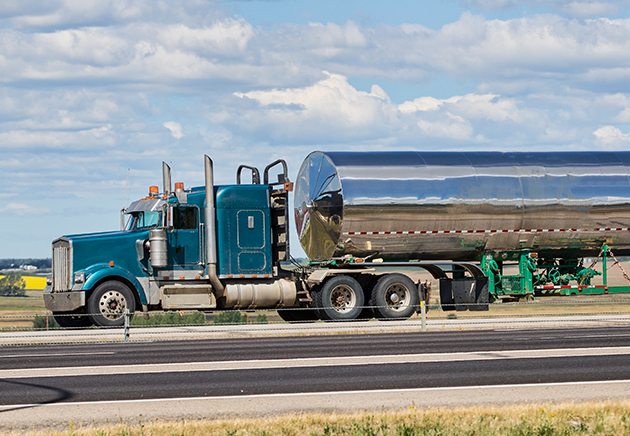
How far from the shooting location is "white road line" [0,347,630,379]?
12984mm

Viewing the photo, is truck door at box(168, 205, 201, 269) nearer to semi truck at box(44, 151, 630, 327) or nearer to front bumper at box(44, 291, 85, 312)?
semi truck at box(44, 151, 630, 327)

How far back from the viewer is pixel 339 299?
22953mm

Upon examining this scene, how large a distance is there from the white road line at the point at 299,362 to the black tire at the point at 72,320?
27.2ft

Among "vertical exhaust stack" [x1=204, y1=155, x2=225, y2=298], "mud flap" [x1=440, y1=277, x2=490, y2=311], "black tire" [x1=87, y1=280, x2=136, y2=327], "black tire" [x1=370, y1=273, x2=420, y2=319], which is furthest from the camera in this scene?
"mud flap" [x1=440, y1=277, x2=490, y2=311]

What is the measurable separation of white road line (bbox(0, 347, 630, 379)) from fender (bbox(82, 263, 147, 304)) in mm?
7667

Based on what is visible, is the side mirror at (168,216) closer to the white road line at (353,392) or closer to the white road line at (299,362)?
the white road line at (299,362)

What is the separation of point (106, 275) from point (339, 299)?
5.94 meters

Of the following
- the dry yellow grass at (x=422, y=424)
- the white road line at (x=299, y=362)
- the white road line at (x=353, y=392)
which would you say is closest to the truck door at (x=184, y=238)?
the white road line at (x=299, y=362)

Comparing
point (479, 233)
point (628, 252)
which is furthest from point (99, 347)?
point (628, 252)

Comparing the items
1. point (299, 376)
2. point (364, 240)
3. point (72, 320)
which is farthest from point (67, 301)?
point (299, 376)

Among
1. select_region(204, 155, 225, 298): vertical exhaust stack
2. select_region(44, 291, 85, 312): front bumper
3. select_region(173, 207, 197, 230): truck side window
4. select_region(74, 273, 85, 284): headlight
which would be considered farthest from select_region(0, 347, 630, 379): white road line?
select_region(173, 207, 197, 230): truck side window

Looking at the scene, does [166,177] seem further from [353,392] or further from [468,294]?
[353,392]

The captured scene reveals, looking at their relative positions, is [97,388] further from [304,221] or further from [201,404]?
[304,221]

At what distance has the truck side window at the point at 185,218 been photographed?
22.2m
